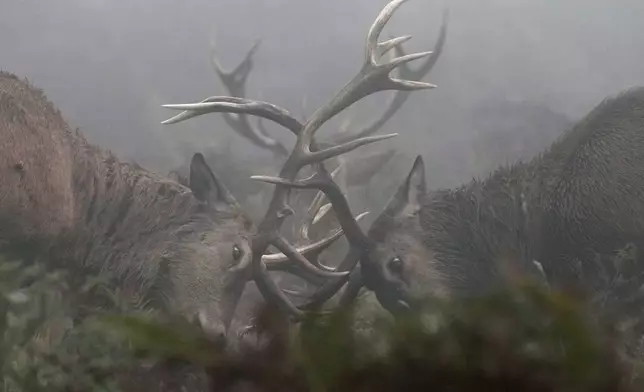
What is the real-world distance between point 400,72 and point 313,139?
0.72 ft

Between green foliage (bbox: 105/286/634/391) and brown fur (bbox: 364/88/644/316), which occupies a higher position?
green foliage (bbox: 105/286/634/391)

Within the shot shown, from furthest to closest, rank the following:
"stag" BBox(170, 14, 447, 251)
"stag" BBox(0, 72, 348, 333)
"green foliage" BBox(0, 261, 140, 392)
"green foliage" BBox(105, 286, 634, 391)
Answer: "stag" BBox(170, 14, 447, 251), "stag" BBox(0, 72, 348, 333), "green foliage" BBox(0, 261, 140, 392), "green foliage" BBox(105, 286, 634, 391)

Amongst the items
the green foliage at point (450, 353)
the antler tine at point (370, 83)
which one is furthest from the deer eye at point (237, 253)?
the green foliage at point (450, 353)

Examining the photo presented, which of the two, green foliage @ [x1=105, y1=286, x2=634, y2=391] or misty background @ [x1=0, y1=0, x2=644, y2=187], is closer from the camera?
green foliage @ [x1=105, y1=286, x2=634, y2=391]

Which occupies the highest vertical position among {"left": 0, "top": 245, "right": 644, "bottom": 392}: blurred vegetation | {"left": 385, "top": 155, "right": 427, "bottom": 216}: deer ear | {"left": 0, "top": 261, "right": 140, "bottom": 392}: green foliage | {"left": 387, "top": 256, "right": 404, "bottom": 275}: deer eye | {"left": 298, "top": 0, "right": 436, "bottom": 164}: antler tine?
{"left": 298, "top": 0, "right": 436, "bottom": 164}: antler tine

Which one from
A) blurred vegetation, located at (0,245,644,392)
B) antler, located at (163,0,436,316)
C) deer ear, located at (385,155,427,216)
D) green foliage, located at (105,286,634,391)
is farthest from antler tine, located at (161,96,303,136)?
green foliage, located at (105,286,634,391)

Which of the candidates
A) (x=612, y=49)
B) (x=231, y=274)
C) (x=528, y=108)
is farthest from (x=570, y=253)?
(x=231, y=274)

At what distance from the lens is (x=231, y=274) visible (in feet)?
4.56

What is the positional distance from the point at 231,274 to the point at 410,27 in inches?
21.9

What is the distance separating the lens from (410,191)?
1460 mm

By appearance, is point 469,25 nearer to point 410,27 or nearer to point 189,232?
point 410,27

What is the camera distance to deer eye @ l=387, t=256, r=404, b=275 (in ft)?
Result: 4.65

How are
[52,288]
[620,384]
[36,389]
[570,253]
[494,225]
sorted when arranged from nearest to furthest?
[620,384] → [36,389] → [52,288] → [570,253] → [494,225]

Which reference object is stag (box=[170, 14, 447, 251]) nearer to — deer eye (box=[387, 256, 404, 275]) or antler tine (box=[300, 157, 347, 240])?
antler tine (box=[300, 157, 347, 240])
